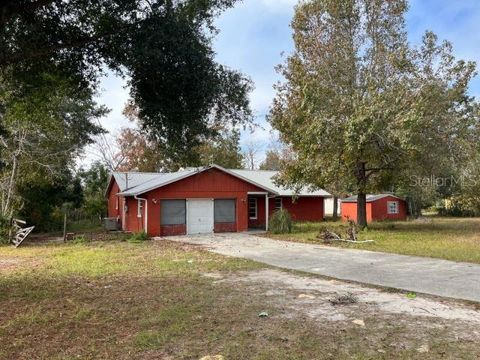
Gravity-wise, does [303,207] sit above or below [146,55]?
below

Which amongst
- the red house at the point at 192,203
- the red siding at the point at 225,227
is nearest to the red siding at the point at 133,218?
the red house at the point at 192,203

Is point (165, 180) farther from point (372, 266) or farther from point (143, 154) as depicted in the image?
point (143, 154)

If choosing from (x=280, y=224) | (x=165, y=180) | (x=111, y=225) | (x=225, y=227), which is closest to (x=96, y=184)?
(x=111, y=225)

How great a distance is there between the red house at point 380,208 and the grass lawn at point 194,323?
26515mm

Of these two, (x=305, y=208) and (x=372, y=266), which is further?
(x=305, y=208)

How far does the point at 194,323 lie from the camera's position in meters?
6.70

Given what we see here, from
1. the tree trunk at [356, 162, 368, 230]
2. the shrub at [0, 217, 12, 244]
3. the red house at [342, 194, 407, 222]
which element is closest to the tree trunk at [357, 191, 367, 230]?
the tree trunk at [356, 162, 368, 230]

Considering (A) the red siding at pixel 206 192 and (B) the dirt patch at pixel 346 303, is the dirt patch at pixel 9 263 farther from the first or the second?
(A) the red siding at pixel 206 192

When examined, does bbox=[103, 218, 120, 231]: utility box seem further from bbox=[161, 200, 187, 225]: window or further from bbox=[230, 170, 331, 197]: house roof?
bbox=[230, 170, 331, 197]: house roof

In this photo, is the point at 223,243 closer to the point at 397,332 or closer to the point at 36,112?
the point at 36,112

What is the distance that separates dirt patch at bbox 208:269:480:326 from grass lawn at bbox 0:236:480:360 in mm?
41

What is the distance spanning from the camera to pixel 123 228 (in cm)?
2892

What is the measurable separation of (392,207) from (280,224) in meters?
17.1

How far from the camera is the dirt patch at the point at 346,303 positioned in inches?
285
